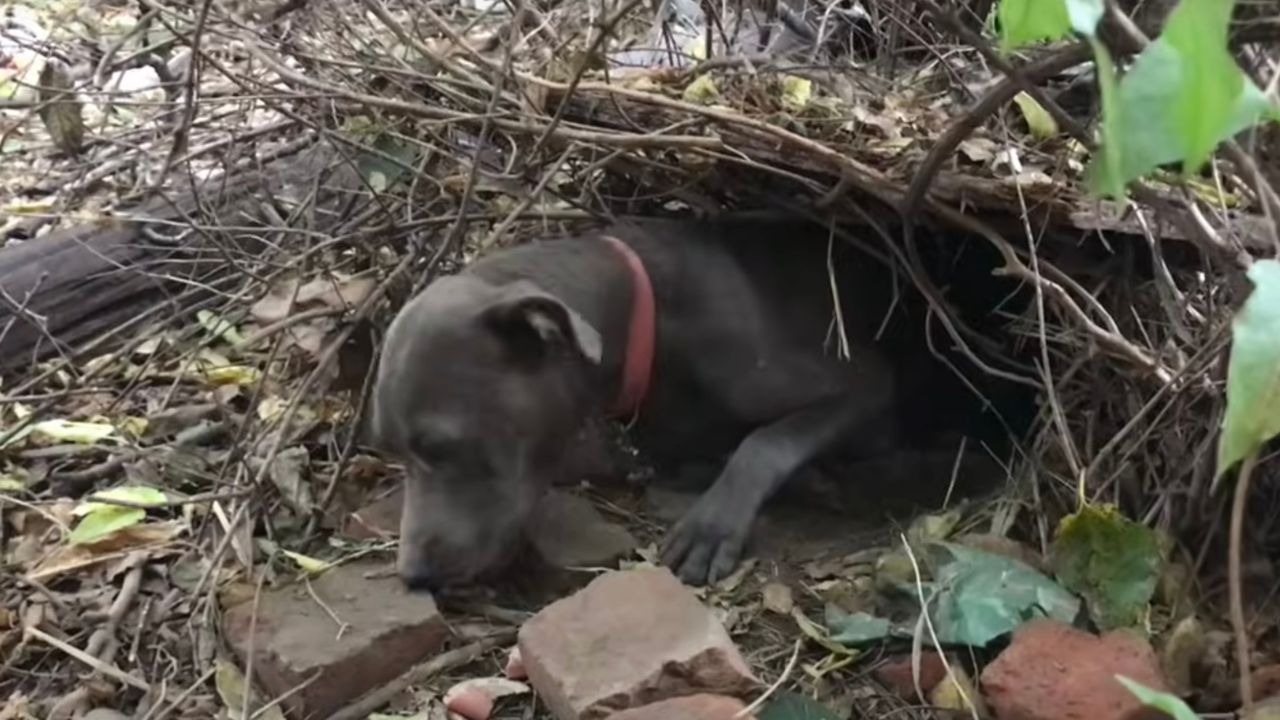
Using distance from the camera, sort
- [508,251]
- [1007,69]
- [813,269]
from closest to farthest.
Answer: [1007,69] < [508,251] < [813,269]

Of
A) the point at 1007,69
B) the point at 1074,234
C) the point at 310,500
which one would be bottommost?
the point at 310,500

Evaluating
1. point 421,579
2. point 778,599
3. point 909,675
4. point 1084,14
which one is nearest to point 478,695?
point 421,579

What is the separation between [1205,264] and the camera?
2361 mm

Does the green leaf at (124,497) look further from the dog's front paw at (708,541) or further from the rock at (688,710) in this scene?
the rock at (688,710)

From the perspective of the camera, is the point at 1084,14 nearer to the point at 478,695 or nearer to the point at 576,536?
the point at 478,695

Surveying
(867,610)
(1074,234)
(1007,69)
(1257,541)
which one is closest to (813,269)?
(1074,234)

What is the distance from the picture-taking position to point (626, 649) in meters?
2.23

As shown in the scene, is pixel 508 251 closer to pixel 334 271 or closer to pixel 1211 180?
pixel 334 271

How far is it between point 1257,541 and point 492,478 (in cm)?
119

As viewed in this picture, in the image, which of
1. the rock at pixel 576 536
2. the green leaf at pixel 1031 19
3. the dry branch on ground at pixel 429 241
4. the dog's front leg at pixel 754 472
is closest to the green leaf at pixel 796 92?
the dry branch on ground at pixel 429 241

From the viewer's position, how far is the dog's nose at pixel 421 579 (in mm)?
2480

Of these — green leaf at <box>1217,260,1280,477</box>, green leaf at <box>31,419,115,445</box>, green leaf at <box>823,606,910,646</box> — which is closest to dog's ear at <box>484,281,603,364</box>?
green leaf at <box>823,606,910,646</box>

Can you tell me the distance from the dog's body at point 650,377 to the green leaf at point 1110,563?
23.6 inches

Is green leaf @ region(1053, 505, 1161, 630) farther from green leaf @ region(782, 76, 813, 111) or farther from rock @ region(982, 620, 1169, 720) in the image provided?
green leaf @ region(782, 76, 813, 111)
